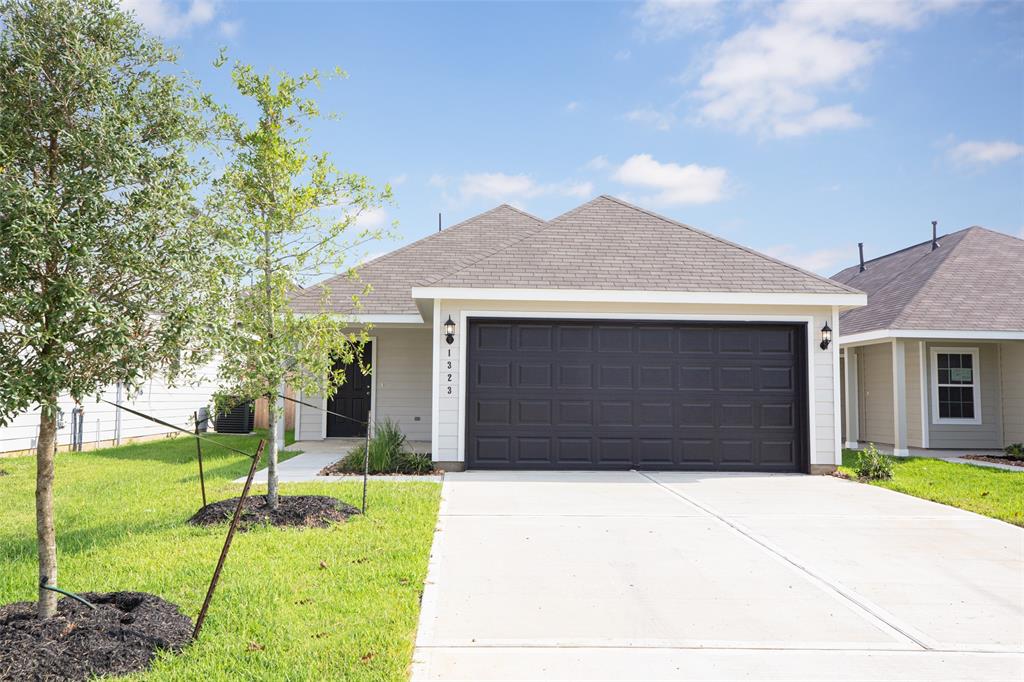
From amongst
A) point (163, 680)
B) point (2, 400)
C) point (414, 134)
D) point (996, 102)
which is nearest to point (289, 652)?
point (163, 680)

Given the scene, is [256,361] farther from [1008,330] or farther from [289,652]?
[1008,330]

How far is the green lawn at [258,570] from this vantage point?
3.36 meters

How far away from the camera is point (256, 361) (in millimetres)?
6191

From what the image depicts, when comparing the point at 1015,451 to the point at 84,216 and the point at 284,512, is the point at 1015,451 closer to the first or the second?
the point at 284,512

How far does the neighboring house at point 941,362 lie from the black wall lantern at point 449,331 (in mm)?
8777

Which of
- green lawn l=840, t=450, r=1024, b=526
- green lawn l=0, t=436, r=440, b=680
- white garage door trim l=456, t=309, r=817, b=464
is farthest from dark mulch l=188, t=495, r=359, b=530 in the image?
green lawn l=840, t=450, r=1024, b=526

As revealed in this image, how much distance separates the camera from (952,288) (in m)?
14.1

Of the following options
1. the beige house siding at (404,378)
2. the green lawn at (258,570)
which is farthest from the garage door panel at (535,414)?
the beige house siding at (404,378)

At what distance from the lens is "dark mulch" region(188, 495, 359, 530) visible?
629cm

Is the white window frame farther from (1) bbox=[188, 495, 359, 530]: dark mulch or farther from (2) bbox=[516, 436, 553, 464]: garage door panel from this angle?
(1) bbox=[188, 495, 359, 530]: dark mulch

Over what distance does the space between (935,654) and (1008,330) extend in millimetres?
12003

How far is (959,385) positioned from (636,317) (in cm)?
839

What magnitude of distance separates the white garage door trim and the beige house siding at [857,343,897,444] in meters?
4.65

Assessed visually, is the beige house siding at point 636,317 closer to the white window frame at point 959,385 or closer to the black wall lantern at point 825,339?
the black wall lantern at point 825,339
